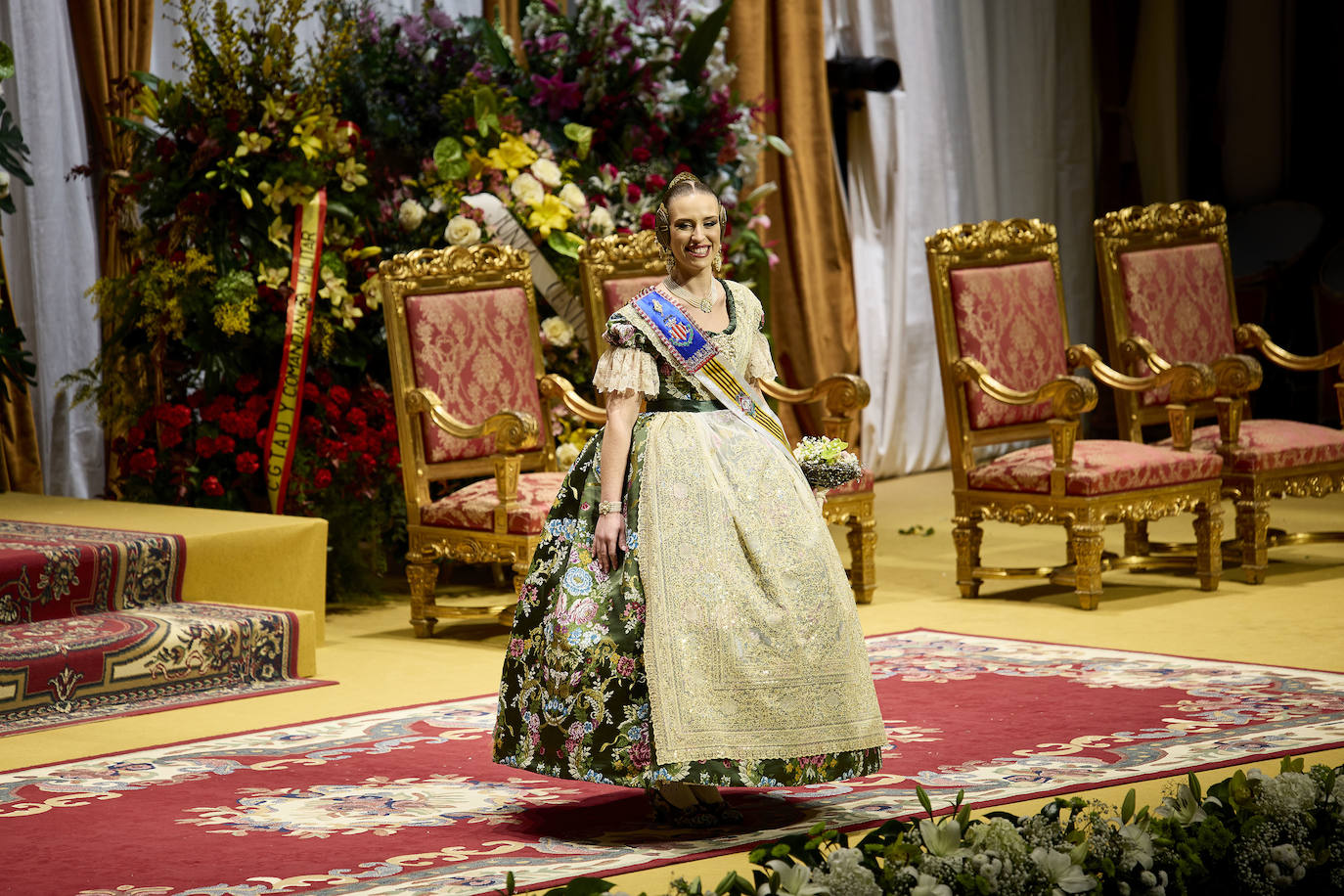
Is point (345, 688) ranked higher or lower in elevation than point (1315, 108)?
lower

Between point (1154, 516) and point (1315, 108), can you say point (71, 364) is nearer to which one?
point (1154, 516)

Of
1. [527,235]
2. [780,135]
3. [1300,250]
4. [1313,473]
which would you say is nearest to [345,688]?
[527,235]

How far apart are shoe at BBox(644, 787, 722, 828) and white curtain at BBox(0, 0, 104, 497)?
12.2 ft

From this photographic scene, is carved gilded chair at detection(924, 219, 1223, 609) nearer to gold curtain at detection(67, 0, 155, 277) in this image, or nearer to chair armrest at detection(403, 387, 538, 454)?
chair armrest at detection(403, 387, 538, 454)

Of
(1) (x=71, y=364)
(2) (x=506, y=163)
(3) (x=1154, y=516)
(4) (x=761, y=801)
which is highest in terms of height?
(2) (x=506, y=163)

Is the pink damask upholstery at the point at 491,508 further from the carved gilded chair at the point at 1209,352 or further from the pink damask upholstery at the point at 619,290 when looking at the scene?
the carved gilded chair at the point at 1209,352

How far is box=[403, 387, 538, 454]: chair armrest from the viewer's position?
5.44 metres

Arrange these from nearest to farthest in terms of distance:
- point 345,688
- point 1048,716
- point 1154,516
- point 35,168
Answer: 1. point 1048,716
2. point 345,688
3. point 1154,516
4. point 35,168

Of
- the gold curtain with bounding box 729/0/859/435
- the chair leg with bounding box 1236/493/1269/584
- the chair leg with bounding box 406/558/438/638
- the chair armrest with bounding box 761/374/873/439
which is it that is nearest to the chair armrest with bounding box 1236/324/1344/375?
the chair leg with bounding box 1236/493/1269/584

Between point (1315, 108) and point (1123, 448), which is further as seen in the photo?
point (1315, 108)

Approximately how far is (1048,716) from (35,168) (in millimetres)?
3957

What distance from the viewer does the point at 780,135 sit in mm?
8641

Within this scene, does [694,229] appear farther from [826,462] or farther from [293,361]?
[293,361]

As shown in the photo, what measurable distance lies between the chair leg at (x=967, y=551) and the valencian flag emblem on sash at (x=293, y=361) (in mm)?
2090
